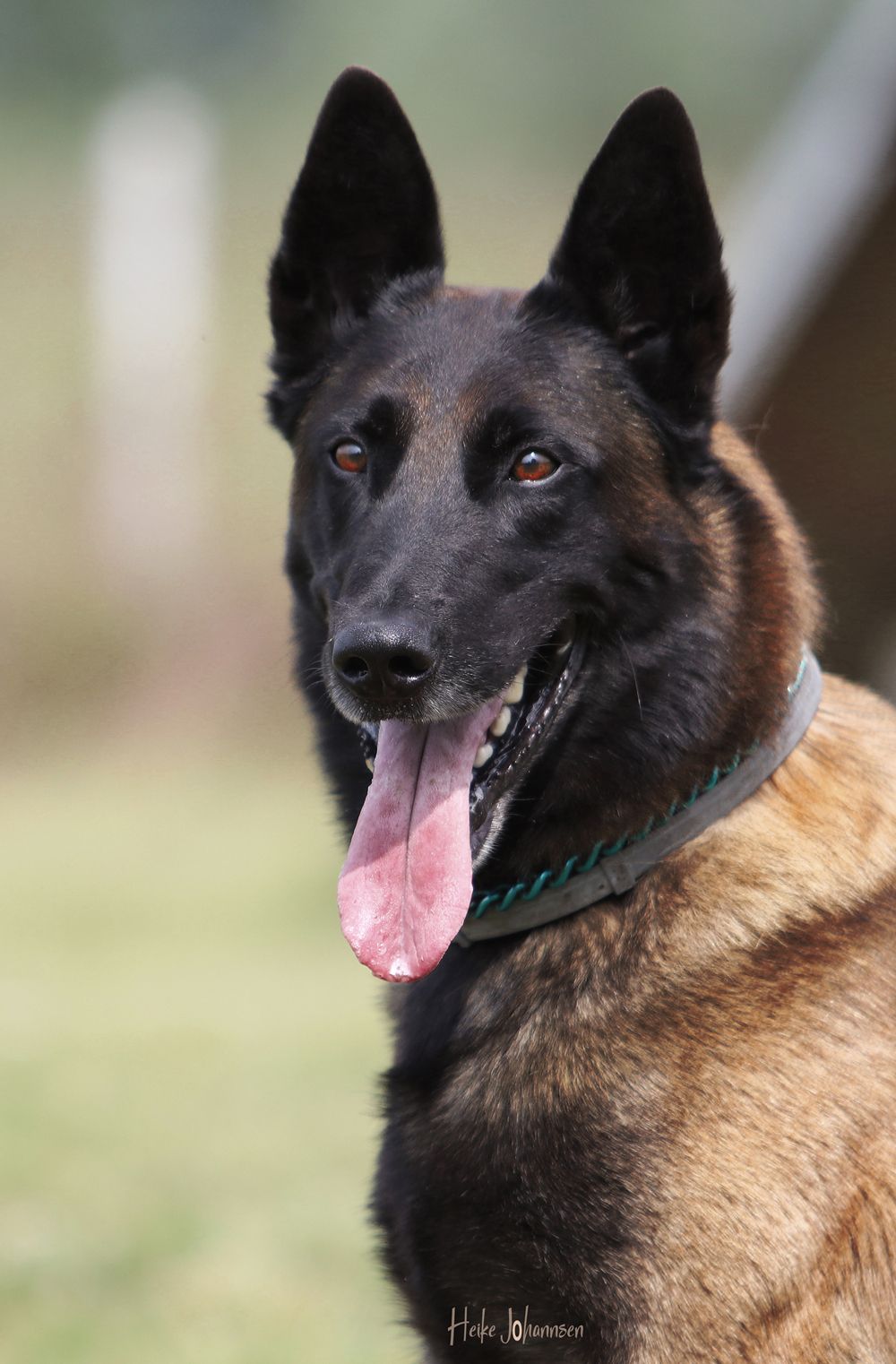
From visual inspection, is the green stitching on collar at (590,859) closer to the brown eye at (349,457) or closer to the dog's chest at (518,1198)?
the dog's chest at (518,1198)

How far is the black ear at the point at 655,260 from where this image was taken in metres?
2.02

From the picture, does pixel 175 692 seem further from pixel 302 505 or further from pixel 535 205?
pixel 302 505

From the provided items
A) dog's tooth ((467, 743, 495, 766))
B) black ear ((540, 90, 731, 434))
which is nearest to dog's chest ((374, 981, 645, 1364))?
dog's tooth ((467, 743, 495, 766))

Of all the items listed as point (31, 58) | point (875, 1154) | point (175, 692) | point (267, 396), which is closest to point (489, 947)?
point (875, 1154)

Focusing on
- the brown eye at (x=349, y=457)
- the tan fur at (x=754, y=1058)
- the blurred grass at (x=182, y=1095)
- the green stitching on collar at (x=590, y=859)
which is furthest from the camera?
the blurred grass at (x=182, y=1095)

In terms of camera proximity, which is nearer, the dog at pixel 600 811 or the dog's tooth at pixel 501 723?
the dog at pixel 600 811

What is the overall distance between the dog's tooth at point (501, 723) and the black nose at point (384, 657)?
0.21 metres

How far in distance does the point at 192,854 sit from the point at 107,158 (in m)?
6.11

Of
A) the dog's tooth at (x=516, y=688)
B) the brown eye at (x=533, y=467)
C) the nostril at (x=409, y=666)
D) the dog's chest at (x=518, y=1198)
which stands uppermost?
the brown eye at (x=533, y=467)

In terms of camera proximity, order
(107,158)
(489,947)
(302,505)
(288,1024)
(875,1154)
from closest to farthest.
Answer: (875,1154) → (489,947) → (302,505) → (288,1024) → (107,158)

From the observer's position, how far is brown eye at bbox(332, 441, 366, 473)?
2197 mm

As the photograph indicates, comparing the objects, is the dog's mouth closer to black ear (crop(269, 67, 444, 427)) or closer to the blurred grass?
the blurred grass

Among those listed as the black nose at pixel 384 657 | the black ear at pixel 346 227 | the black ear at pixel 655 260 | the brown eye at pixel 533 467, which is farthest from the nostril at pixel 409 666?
the black ear at pixel 346 227

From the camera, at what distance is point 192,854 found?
782cm
